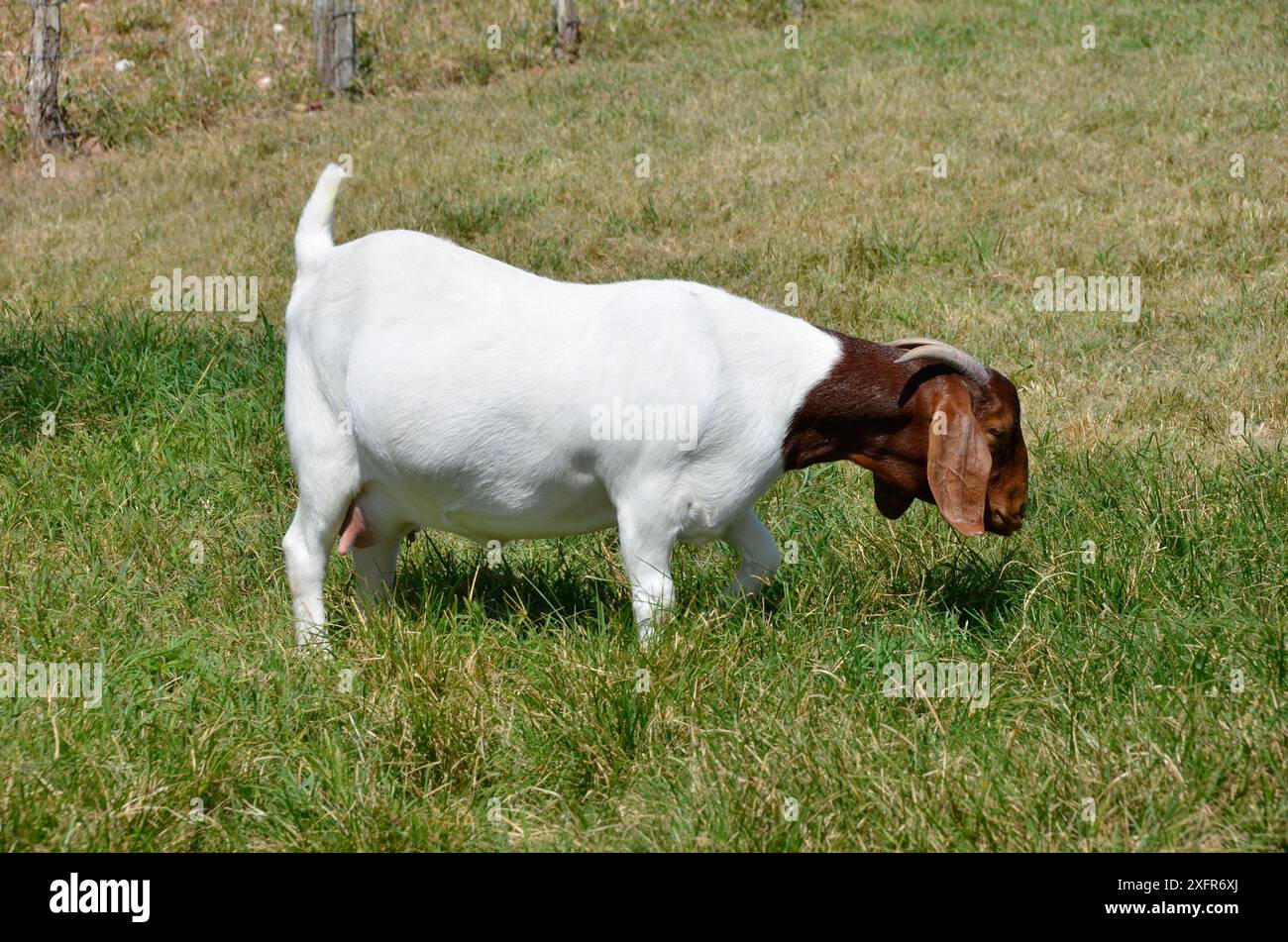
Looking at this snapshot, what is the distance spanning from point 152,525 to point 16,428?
1.55m

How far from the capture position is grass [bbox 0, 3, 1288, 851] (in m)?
3.67

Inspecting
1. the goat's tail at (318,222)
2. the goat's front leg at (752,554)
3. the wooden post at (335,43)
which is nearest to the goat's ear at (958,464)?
the goat's front leg at (752,554)

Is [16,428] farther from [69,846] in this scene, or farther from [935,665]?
[935,665]

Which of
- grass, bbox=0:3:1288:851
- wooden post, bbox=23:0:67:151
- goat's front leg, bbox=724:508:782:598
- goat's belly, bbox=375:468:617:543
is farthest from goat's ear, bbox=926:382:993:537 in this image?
wooden post, bbox=23:0:67:151

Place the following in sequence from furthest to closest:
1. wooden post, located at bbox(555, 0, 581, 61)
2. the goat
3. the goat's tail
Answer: wooden post, located at bbox(555, 0, 581, 61), the goat's tail, the goat

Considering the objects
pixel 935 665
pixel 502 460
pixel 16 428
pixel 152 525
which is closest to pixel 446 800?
pixel 502 460

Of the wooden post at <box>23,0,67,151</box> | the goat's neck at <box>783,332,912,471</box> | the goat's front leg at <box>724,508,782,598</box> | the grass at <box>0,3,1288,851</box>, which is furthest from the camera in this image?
the wooden post at <box>23,0,67,151</box>

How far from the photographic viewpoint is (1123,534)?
206 inches

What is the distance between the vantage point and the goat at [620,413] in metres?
4.32

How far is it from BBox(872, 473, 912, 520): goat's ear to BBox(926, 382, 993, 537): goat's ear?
13.7 inches

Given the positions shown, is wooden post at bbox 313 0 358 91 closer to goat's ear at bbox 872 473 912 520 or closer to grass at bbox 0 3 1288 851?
grass at bbox 0 3 1288 851

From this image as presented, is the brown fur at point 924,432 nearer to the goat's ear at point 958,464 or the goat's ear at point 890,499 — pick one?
the goat's ear at point 958,464

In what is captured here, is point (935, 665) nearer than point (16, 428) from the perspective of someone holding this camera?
Yes
